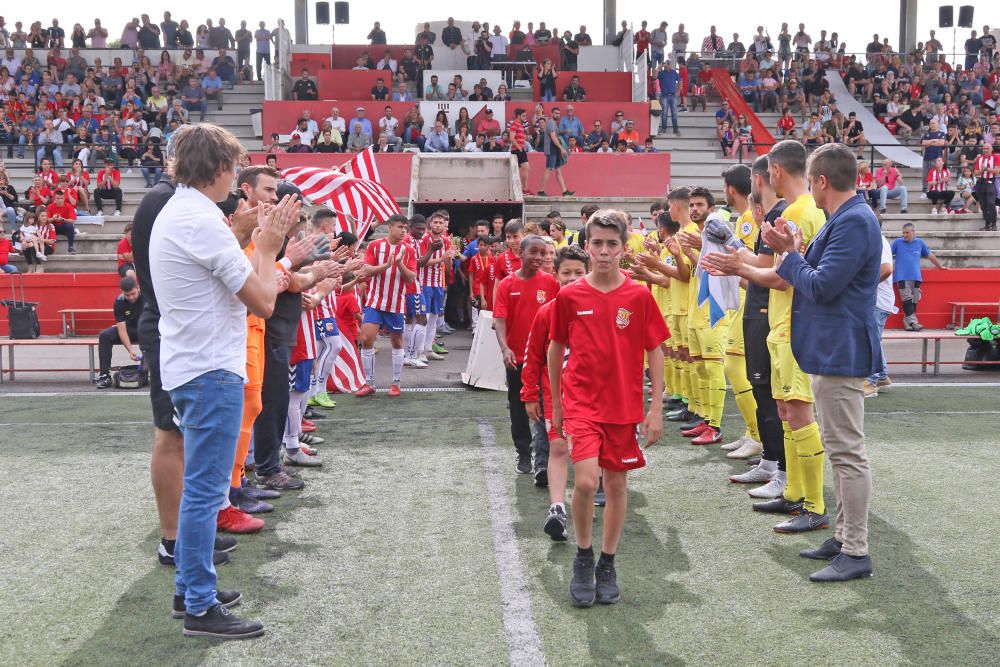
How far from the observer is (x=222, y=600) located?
4.39 meters

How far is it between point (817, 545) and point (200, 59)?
89.8ft

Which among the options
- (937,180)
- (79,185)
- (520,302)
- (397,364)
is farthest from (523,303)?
(937,180)

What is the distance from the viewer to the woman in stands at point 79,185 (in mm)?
20839

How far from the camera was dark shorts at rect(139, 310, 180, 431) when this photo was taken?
15.1ft

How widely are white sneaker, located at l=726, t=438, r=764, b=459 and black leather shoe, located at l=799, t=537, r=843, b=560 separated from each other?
7.45 ft

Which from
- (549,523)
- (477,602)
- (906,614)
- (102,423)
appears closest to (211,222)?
(477,602)

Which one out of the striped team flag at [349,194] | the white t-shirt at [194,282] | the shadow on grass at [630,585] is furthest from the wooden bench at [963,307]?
the white t-shirt at [194,282]

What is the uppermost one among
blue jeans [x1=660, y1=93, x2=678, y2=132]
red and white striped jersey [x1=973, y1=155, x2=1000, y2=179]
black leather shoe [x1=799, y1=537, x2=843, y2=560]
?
blue jeans [x1=660, y1=93, x2=678, y2=132]

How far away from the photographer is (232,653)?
155 inches

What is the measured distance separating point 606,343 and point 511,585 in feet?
4.01

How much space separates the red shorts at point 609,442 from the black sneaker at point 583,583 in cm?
43

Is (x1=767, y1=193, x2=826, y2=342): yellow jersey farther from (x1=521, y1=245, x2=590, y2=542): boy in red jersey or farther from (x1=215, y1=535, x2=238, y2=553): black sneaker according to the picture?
(x1=215, y1=535, x2=238, y2=553): black sneaker

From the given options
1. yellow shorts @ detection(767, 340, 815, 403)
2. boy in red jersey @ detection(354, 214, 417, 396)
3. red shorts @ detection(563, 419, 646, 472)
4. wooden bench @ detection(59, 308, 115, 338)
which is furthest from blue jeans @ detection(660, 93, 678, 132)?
red shorts @ detection(563, 419, 646, 472)

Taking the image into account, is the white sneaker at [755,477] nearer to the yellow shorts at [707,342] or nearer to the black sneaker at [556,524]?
the yellow shorts at [707,342]
